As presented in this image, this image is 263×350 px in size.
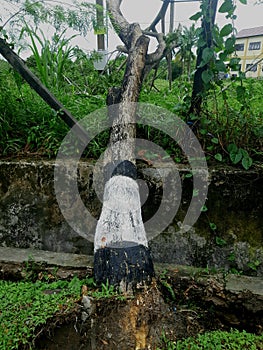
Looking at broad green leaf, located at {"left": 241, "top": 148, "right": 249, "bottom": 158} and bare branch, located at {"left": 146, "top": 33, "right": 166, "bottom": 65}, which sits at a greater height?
bare branch, located at {"left": 146, "top": 33, "right": 166, "bottom": 65}

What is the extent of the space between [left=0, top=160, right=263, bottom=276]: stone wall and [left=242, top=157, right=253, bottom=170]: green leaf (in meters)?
0.04

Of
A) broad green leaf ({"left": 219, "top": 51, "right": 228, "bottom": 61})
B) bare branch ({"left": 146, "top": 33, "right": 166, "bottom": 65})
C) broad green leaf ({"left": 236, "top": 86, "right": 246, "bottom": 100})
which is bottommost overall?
broad green leaf ({"left": 236, "top": 86, "right": 246, "bottom": 100})

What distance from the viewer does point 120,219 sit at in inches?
62.6

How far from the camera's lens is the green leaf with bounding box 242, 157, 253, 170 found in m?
2.07

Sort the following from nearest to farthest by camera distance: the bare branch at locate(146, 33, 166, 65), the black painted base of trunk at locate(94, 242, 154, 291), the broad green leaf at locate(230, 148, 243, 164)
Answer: the black painted base of trunk at locate(94, 242, 154, 291), the broad green leaf at locate(230, 148, 243, 164), the bare branch at locate(146, 33, 166, 65)

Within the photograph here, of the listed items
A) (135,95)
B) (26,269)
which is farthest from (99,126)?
(26,269)

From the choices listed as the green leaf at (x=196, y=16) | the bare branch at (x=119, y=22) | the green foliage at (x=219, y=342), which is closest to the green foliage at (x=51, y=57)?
the bare branch at (x=119, y=22)

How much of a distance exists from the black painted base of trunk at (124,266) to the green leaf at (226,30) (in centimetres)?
136

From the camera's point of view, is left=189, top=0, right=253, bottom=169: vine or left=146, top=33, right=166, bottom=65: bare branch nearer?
left=189, top=0, right=253, bottom=169: vine

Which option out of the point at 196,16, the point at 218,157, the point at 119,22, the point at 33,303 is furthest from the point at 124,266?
the point at 119,22

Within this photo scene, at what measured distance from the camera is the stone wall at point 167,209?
6.76 ft

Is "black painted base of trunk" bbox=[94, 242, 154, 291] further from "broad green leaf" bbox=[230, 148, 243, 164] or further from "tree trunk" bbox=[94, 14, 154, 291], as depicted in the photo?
"broad green leaf" bbox=[230, 148, 243, 164]

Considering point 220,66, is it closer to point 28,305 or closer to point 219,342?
point 219,342

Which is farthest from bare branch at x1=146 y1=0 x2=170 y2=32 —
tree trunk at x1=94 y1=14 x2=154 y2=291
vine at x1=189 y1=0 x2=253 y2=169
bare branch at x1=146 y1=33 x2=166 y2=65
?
vine at x1=189 y1=0 x2=253 y2=169
